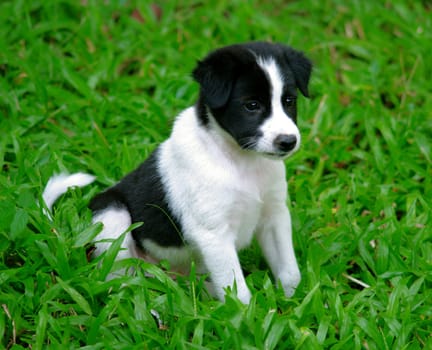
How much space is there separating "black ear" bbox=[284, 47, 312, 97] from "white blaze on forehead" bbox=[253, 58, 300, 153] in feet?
0.79

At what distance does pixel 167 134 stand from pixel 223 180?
1897 millimetres

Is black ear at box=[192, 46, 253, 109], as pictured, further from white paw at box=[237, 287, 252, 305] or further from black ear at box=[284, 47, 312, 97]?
white paw at box=[237, 287, 252, 305]

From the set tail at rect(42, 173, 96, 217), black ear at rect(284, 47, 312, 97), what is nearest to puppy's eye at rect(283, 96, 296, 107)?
black ear at rect(284, 47, 312, 97)

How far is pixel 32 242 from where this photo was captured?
4051mm

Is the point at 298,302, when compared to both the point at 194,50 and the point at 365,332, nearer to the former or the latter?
the point at 365,332

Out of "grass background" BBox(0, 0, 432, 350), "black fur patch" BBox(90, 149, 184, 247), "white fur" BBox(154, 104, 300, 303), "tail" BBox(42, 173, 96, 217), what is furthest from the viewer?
"tail" BBox(42, 173, 96, 217)

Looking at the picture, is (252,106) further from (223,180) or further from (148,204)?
(148,204)

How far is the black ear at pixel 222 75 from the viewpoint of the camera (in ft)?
12.2

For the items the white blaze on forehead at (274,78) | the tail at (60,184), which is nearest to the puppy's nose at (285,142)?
the white blaze on forehead at (274,78)

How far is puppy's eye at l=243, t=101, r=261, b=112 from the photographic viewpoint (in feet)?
12.3

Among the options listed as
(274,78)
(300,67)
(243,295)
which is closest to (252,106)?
(274,78)

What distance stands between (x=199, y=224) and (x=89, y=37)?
331 cm

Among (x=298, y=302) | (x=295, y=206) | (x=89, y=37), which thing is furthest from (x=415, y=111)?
(x=89, y=37)

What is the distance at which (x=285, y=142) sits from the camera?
12.0 ft
